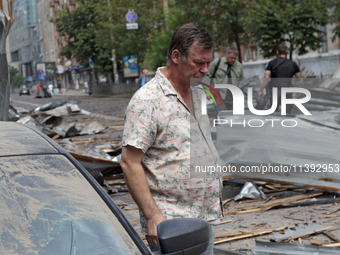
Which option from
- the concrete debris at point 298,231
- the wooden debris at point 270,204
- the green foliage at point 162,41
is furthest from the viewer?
the green foliage at point 162,41

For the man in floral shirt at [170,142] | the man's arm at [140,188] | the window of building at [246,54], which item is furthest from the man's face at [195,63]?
the window of building at [246,54]

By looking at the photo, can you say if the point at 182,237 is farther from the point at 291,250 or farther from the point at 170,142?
the point at 291,250

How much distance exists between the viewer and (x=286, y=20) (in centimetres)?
2909

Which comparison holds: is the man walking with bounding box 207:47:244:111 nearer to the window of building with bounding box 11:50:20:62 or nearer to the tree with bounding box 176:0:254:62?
the tree with bounding box 176:0:254:62

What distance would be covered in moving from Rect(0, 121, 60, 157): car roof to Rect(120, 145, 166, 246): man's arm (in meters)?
0.34

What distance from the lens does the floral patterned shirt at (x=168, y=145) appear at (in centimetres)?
232

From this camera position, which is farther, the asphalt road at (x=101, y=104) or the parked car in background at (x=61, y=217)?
the asphalt road at (x=101, y=104)

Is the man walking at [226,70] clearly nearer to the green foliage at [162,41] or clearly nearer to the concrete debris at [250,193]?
the concrete debris at [250,193]

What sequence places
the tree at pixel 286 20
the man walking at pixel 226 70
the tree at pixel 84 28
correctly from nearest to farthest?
1. the man walking at pixel 226 70
2. the tree at pixel 286 20
3. the tree at pixel 84 28

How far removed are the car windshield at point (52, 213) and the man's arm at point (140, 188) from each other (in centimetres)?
24

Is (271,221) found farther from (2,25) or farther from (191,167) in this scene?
(2,25)

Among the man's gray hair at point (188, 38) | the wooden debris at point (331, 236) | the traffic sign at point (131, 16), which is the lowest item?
the wooden debris at point (331, 236)

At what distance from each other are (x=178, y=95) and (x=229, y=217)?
3.23 metres

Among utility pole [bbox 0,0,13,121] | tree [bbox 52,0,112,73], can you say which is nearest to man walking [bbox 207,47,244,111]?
utility pole [bbox 0,0,13,121]
